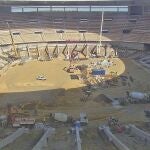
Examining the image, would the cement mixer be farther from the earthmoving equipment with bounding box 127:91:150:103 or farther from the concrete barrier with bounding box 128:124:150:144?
the concrete barrier with bounding box 128:124:150:144

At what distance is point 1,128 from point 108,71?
17.2 m

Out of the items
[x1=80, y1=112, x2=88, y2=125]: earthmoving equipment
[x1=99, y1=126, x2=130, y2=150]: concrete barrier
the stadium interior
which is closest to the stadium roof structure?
the stadium interior

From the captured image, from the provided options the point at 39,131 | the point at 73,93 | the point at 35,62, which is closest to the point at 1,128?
the point at 39,131

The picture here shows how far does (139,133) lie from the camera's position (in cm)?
2097

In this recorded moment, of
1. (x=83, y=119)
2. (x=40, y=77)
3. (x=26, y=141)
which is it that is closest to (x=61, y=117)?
(x=83, y=119)

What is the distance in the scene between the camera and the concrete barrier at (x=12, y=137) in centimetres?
1934

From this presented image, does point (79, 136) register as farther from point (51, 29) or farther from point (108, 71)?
point (51, 29)

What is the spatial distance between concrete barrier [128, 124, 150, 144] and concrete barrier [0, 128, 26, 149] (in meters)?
5.25

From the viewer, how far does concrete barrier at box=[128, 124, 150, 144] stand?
2020cm

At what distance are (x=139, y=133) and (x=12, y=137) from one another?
5.87 m

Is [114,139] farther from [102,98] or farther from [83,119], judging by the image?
[102,98]

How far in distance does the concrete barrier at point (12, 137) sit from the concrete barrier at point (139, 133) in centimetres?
525

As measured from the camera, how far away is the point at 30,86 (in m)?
32.8

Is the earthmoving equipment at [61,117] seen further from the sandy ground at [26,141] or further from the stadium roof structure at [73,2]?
the stadium roof structure at [73,2]
